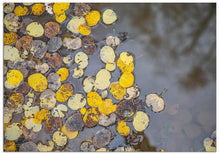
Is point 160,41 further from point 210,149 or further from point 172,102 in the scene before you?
point 210,149

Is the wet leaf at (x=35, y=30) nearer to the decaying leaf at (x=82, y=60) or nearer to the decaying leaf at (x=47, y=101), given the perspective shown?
the decaying leaf at (x=82, y=60)

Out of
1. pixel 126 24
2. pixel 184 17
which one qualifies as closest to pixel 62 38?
pixel 126 24

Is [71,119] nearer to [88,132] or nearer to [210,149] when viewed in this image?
[88,132]

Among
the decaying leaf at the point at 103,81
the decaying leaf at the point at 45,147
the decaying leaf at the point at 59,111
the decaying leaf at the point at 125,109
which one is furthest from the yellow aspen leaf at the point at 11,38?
the decaying leaf at the point at 125,109

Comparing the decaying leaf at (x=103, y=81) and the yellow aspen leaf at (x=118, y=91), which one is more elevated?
the decaying leaf at (x=103, y=81)

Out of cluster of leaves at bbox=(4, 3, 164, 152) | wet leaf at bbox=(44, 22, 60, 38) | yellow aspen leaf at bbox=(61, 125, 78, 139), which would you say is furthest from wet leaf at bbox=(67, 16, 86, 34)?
yellow aspen leaf at bbox=(61, 125, 78, 139)

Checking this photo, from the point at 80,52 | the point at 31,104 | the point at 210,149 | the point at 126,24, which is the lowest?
the point at 210,149

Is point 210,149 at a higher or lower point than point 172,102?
lower

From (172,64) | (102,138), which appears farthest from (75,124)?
(172,64)
